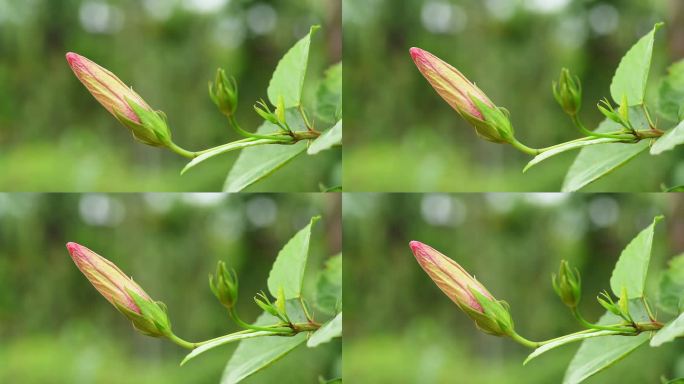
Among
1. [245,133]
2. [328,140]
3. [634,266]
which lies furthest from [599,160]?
[245,133]

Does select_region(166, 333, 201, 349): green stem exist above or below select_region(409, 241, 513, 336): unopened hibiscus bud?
below

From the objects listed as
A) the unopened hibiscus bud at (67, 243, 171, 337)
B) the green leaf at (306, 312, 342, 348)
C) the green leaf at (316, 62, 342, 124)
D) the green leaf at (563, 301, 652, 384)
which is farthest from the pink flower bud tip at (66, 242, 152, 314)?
the green leaf at (563, 301, 652, 384)

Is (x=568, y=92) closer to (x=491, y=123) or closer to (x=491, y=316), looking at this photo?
(x=491, y=123)

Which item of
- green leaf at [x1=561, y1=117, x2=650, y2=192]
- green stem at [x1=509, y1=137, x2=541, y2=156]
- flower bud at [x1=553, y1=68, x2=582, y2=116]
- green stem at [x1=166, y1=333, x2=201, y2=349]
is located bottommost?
green stem at [x1=166, y1=333, x2=201, y2=349]

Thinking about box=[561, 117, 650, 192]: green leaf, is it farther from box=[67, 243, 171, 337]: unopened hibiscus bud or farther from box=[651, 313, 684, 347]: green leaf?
box=[67, 243, 171, 337]: unopened hibiscus bud

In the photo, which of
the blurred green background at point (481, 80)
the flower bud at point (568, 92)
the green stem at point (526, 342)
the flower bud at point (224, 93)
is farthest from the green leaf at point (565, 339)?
the flower bud at point (224, 93)

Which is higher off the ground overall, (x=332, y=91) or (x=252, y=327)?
(x=332, y=91)

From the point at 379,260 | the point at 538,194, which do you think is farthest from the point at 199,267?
the point at 538,194
